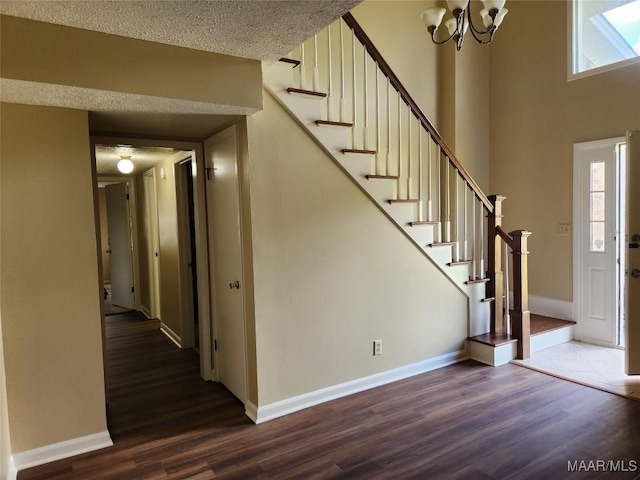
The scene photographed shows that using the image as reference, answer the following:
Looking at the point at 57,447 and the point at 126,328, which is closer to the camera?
the point at 57,447

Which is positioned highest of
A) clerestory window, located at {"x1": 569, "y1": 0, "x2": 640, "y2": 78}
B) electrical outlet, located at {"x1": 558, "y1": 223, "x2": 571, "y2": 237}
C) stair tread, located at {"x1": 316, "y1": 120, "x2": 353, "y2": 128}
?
clerestory window, located at {"x1": 569, "y1": 0, "x2": 640, "y2": 78}

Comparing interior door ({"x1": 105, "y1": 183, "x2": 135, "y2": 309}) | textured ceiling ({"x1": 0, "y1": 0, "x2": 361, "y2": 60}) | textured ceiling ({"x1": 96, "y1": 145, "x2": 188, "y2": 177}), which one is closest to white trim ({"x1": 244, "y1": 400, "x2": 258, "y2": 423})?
textured ceiling ({"x1": 96, "y1": 145, "x2": 188, "y2": 177})

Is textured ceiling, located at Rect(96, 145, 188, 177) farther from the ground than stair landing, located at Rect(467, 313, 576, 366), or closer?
farther from the ground

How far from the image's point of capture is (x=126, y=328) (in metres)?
5.34

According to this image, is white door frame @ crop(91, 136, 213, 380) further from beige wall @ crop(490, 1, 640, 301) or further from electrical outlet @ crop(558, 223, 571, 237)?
electrical outlet @ crop(558, 223, 571, 237)

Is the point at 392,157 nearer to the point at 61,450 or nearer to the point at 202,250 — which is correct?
the point at 202,250

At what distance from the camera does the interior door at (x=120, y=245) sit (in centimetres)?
637

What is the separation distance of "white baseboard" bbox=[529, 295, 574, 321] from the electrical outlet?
725mm

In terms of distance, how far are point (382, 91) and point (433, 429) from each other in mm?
3335

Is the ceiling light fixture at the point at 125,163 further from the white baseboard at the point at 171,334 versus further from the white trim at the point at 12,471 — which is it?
the white trim at the point at 12,471

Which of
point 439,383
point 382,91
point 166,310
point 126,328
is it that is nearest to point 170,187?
point 166,310

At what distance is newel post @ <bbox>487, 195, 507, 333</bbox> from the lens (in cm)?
388

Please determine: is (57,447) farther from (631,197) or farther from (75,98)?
(631,197)

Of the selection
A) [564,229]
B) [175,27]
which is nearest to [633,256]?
[564,229]
